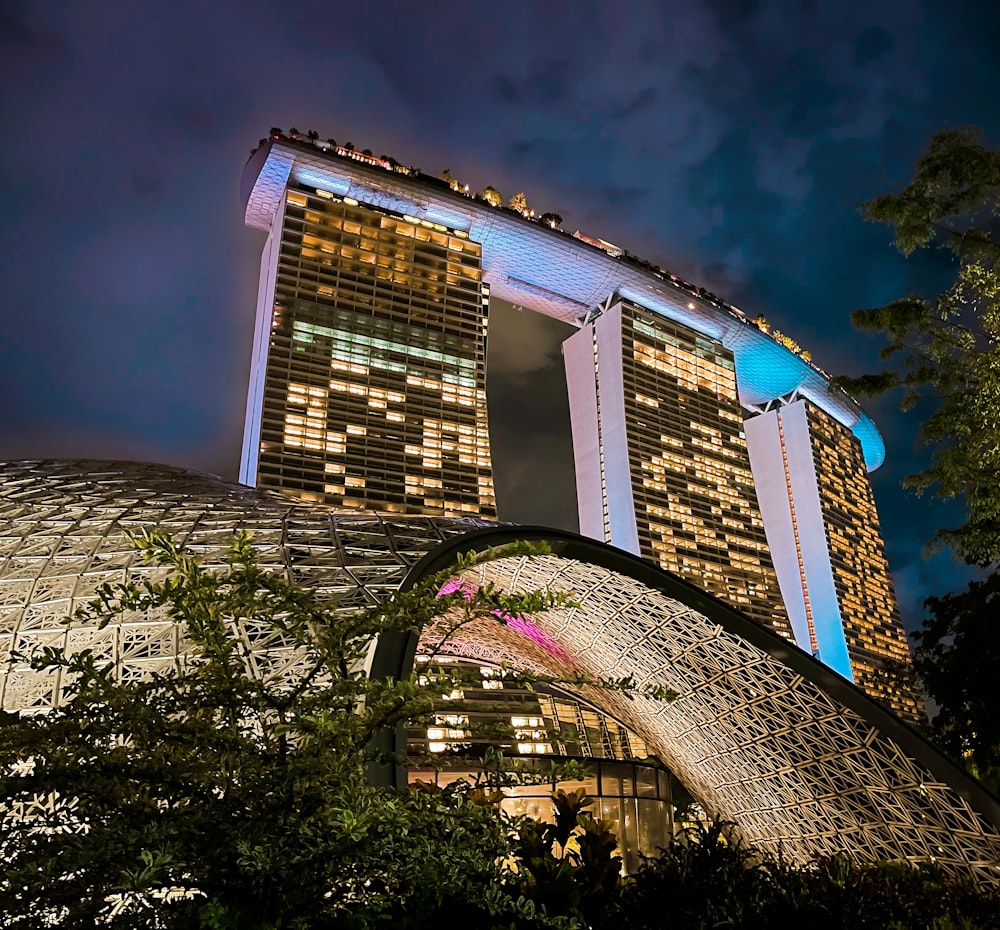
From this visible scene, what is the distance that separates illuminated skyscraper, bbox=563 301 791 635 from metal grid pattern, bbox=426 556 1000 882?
90274mm

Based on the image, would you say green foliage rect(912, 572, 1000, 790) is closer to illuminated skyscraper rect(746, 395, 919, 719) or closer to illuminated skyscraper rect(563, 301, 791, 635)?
illuminated skyscraper rect(563, 301, 791, 635)

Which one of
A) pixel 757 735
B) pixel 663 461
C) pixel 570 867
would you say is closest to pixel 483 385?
pixel 663 461

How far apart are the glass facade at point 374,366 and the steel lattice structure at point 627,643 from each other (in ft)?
216

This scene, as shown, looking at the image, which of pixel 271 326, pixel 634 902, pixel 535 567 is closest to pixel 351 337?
pixel 271 326

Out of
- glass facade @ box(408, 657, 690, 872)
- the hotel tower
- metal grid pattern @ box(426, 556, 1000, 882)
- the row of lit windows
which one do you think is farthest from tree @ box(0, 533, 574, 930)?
the row of lit windows

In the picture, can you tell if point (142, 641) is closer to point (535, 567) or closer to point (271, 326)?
Result: point (535, 567)

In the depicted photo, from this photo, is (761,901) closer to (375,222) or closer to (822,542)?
(375,222)

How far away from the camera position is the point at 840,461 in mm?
186250

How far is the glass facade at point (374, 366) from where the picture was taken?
9750 cm

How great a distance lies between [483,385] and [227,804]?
108334 mm

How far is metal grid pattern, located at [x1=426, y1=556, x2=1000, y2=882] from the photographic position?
21.7m

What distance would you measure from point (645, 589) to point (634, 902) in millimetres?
11570

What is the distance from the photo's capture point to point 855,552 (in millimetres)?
179750

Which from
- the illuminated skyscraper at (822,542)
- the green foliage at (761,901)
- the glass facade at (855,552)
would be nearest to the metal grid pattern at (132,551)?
the green foliage at (761,901)
